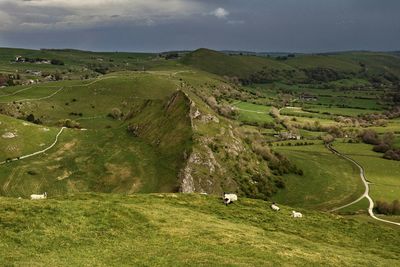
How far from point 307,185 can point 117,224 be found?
10821cm

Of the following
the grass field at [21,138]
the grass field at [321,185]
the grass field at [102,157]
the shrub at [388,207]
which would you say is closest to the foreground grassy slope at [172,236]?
the grass field at [102,157]

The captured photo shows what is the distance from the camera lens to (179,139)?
132 metres

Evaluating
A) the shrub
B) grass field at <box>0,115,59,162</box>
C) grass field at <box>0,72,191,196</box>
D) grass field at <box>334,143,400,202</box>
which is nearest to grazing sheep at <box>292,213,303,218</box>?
grass field at <box>0,72,191,196</box>

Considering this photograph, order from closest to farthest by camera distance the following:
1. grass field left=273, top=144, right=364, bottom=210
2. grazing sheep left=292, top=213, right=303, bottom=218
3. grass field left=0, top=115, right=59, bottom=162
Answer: grazing sheep left=292, top=213, right=303, bottom=218 → grass field left=273, top=144, right=364, bottom=210 → grass field left=0, top=115, right=59, bottom=162

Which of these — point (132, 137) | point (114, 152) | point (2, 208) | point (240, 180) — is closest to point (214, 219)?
point (2, 208)

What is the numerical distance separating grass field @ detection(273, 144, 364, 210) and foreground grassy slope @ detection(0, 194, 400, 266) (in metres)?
70.6

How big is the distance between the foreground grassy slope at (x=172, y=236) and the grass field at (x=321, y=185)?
70578mm

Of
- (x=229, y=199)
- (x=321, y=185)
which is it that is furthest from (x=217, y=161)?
(x=229, y=199)

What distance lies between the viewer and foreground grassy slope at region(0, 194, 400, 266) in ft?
133

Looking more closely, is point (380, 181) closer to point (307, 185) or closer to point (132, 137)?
point (307, 185)

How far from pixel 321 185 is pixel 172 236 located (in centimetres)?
10900

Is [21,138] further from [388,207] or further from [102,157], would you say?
[388,207]

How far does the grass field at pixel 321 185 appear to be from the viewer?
13362 centimetres

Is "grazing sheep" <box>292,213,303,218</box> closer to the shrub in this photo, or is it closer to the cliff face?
the cliff face
